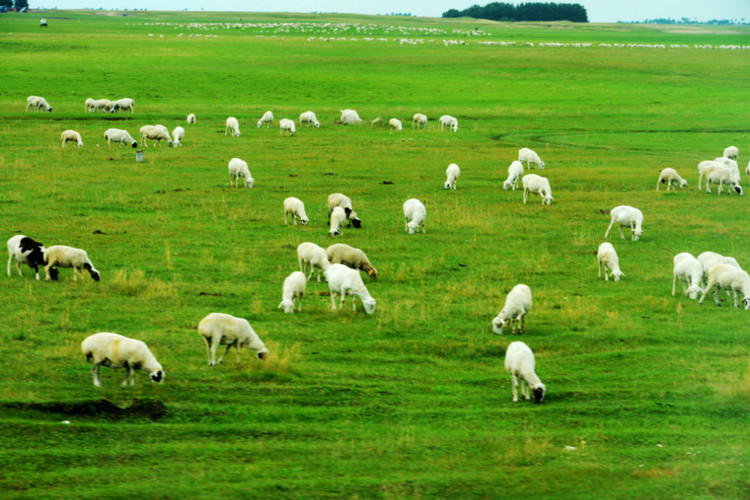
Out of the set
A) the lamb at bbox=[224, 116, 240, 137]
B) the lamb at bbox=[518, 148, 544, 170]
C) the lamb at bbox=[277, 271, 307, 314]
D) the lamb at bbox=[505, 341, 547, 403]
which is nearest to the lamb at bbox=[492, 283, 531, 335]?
the lamb at bbox=[505, 341, 547, 403]

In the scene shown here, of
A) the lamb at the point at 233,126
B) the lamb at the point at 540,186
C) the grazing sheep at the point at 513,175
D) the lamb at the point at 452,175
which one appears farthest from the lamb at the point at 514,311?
the lamb at the point at 233,126

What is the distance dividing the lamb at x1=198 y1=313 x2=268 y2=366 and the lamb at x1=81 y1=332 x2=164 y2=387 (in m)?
1.29

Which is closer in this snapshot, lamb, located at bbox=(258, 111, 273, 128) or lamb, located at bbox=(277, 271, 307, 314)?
lamb, located at bbox=(277, 271, 307, 314)

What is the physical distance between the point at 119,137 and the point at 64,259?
25.1 meters

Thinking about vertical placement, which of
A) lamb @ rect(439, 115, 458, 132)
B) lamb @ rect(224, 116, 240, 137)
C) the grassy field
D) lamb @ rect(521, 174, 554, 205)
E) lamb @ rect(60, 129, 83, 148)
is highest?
lamb @ rect(439, 115, 458, 132)

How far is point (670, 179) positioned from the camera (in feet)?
111

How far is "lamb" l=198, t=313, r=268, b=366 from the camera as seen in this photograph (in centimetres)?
1448

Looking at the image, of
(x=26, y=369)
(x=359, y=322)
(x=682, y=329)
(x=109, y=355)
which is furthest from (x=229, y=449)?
(x=682, y=329)

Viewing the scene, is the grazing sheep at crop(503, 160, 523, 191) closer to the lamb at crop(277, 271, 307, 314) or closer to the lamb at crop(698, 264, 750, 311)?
the lamb at crop(698, 264, 750, 311)

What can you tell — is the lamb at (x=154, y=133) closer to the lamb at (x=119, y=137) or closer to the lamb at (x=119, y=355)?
the lamb at (x=119, y=137)

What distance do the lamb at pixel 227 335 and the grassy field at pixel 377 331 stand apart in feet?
0.92

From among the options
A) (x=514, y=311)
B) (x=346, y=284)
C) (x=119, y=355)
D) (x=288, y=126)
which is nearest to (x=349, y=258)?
(x=346, y=284)

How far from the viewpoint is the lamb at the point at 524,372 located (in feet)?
43.1

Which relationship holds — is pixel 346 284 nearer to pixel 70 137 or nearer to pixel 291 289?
pixel 291 289
